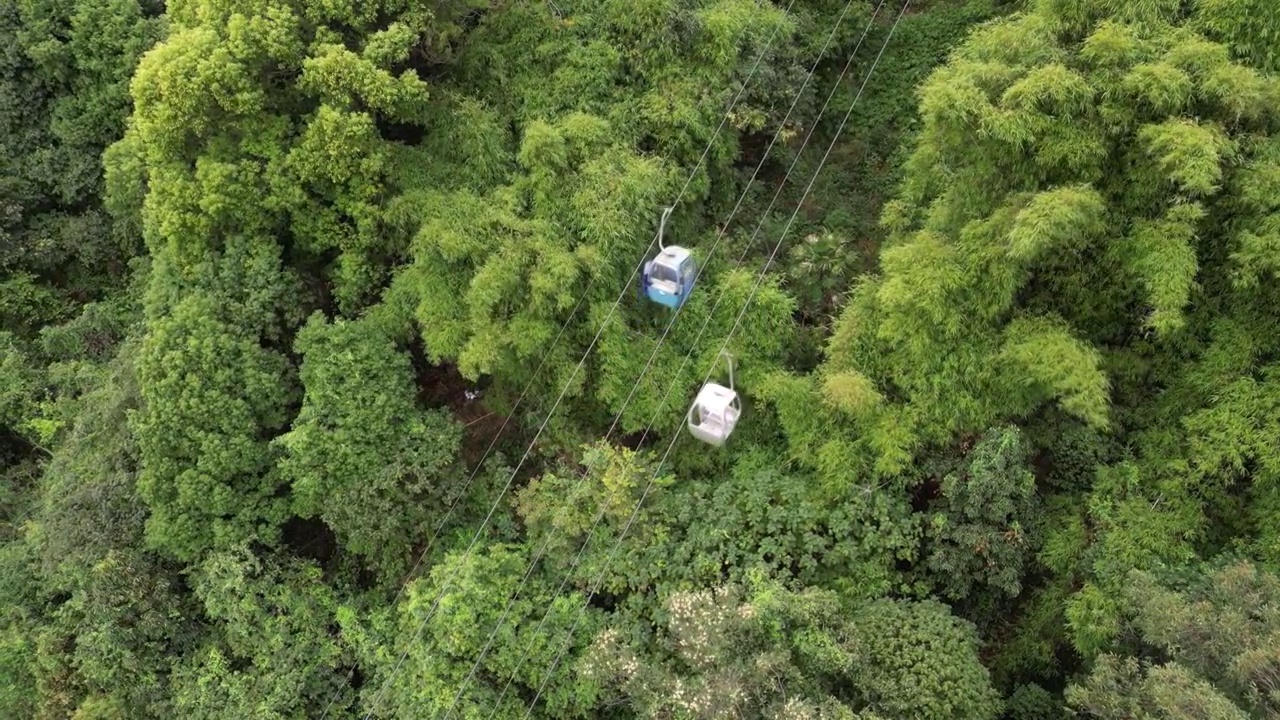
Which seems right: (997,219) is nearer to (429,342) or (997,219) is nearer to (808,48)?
(808,48)

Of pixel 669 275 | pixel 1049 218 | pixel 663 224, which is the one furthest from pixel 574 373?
pixel 1049 218

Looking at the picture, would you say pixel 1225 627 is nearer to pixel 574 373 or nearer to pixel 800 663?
pixel 800 663

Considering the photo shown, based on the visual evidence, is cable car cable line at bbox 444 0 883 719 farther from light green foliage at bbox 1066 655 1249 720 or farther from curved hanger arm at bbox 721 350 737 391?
light green foliage at bbox 1066 655 1249 720

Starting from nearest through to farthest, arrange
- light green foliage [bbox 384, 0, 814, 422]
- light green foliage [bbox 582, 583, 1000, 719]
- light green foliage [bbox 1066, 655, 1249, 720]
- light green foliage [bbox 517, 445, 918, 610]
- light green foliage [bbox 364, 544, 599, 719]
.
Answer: light green foliage [bbox 1066, 655, 1249, 720] < light green foliage [bbox 582, 583, 1000, 719] < light green foliage [bbox 517, 445, 918, 610] < light green foliage [bbox 364, 544, 599, 719] < light green foliage [bbox 384, 0, 814, 422]

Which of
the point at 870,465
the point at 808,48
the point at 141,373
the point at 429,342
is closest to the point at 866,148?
the point at 808,48

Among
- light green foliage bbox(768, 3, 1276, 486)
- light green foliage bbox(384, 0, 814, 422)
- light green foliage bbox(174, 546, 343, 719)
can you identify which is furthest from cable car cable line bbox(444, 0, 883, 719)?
light green foliage bbox(174, 546, 343, 719)
